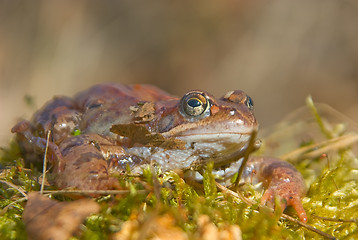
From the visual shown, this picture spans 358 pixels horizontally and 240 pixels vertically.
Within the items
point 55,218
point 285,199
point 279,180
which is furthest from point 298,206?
point 55,218

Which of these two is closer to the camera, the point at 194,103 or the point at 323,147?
the point at 194,103

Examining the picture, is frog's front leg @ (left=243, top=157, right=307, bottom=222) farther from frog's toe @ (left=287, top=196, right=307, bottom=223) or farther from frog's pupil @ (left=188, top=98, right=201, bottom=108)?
frog's pupil @ (left=188, top=98, right=201, bottom=108)

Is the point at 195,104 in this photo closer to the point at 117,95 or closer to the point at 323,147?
the point at 117,95

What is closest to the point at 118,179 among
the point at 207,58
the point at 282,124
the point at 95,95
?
the point at 95,95

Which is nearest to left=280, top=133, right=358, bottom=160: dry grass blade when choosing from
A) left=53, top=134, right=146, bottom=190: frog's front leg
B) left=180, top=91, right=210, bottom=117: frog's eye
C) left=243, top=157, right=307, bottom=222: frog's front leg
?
left=243, top=157, right=307, bottom=222: frog's front leg

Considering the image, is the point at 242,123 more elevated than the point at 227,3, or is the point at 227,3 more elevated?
the point at 227,3

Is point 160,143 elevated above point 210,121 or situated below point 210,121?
below

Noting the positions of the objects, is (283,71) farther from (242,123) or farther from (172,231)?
(172,231)
